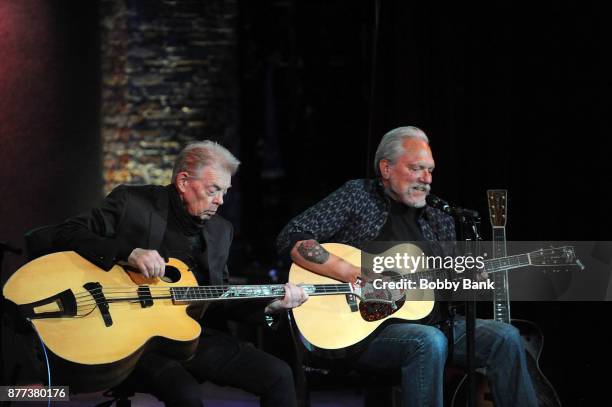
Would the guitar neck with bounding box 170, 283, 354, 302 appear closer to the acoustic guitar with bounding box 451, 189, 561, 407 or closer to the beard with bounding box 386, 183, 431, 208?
the beard with bounding box 386, 183, 431, 208

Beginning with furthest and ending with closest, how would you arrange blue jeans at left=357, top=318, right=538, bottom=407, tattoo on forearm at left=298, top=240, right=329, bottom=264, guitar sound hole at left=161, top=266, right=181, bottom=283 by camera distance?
tattoo on forearm at left=298, top=240, right=329, bottom=264 → blue jeans at left=357, top=318, right=538, bottom=407 → guitar sound hole at left=161, top=266, right=181, bottom=283

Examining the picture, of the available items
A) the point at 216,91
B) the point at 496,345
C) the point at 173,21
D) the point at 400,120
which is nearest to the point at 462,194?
the point at 400,120

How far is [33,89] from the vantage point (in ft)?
20.0

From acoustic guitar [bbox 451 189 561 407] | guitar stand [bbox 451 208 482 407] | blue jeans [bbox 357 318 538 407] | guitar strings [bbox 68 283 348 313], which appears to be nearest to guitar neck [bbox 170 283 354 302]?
guitar strings [bbox 68 283 348 313]

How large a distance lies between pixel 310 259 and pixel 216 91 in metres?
2.71

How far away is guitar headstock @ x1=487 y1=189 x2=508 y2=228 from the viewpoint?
14.5ft

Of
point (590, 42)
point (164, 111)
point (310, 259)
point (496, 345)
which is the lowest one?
point (496, 345)

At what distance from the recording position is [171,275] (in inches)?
146

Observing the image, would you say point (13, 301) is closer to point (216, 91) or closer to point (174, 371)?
point (174, 371)

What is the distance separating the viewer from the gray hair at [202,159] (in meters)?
3.93

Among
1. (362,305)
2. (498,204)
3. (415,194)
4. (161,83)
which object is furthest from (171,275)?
(161,83)

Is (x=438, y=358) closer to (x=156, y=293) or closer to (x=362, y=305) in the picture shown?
(x=362, y=305)

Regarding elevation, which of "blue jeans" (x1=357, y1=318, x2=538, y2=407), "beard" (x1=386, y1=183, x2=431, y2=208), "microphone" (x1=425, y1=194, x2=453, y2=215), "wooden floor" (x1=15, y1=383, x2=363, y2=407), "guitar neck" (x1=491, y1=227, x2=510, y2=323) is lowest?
"wooden floor" (x1=15, y1=383, x2=363, y2=407)

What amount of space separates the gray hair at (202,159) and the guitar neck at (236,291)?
1.83 ft
